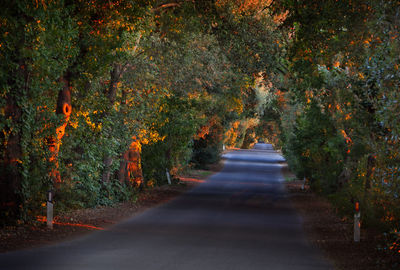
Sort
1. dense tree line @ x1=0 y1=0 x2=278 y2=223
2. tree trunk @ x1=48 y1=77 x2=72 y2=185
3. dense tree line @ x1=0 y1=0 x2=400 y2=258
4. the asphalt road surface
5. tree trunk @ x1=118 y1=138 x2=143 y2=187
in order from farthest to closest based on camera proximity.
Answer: tree trunk @ x1=118 y1=138 x2=143 y2=187
tree trunk @ x1=48 y1=77 x2=72 y2=185
dense tree line @ x1=0 y1=0 x2=278 y2=223
dense tree line @ x1=0 y1=0 x2=400 y2=258
the asphalt road surface

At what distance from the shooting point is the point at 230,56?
21891 mm

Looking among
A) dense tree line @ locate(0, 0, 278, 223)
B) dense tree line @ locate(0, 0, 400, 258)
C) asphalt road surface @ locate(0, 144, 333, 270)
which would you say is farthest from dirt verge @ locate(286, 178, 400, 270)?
dense tree line @ locate(0, 0, 278, 223)

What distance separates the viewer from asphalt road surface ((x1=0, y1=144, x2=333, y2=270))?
35.4 feet

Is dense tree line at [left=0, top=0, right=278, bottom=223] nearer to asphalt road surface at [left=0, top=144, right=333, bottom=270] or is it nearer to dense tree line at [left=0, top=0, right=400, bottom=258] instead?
dense tree line at [left=0, top=0, right=400, bottom=258]

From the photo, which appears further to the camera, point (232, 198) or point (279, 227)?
point (232, 198)

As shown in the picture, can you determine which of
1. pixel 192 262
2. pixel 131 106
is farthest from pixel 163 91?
pixel 192 262

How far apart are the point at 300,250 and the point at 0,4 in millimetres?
8699

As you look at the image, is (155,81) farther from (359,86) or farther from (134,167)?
(359,86)

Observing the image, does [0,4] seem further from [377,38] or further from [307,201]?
[307,201]

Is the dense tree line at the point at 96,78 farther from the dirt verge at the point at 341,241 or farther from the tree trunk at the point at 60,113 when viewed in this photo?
the dirt verge at the point at 341,241

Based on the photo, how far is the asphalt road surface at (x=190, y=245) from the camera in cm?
1080

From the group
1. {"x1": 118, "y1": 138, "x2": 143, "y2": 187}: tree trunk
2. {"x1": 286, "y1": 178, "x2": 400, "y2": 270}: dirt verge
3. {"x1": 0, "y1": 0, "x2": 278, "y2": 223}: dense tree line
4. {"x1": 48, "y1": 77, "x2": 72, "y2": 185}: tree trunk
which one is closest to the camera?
{"x1": 286, "y1": 178, "x2": 400, "y2": 270}: dirt verge

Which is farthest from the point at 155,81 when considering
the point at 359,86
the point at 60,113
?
the point at 359,86

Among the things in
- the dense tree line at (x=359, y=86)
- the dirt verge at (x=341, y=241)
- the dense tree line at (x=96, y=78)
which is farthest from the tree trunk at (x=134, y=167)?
the dense tree line at (x=359, y=86)
